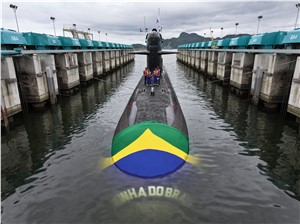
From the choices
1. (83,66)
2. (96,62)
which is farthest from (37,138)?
(96,62)

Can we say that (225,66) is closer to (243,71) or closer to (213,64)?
(243,71)

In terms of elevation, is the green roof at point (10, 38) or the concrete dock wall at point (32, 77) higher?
the green roof at point (10, 38)

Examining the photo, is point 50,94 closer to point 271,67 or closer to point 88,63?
point 88,63

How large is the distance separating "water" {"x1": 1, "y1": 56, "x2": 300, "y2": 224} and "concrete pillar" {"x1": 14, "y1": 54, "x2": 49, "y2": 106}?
343 centimetres

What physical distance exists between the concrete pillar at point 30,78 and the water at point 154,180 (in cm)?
343

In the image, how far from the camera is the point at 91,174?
504 inches

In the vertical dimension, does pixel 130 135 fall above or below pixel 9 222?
above

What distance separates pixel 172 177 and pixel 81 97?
84.0ft

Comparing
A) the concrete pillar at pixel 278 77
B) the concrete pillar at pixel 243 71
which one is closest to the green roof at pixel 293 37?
the concrete pillar at pixel 278 77

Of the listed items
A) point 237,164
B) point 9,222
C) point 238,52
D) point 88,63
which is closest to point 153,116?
point 237,164

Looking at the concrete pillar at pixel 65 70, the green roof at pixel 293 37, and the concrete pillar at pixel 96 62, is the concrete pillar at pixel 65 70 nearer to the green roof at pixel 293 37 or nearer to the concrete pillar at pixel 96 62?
the concrete pillar at pixel 96 62

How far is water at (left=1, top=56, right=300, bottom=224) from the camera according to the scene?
9.70 metres

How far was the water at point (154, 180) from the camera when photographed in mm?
9695

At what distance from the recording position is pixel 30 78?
23.9 m
